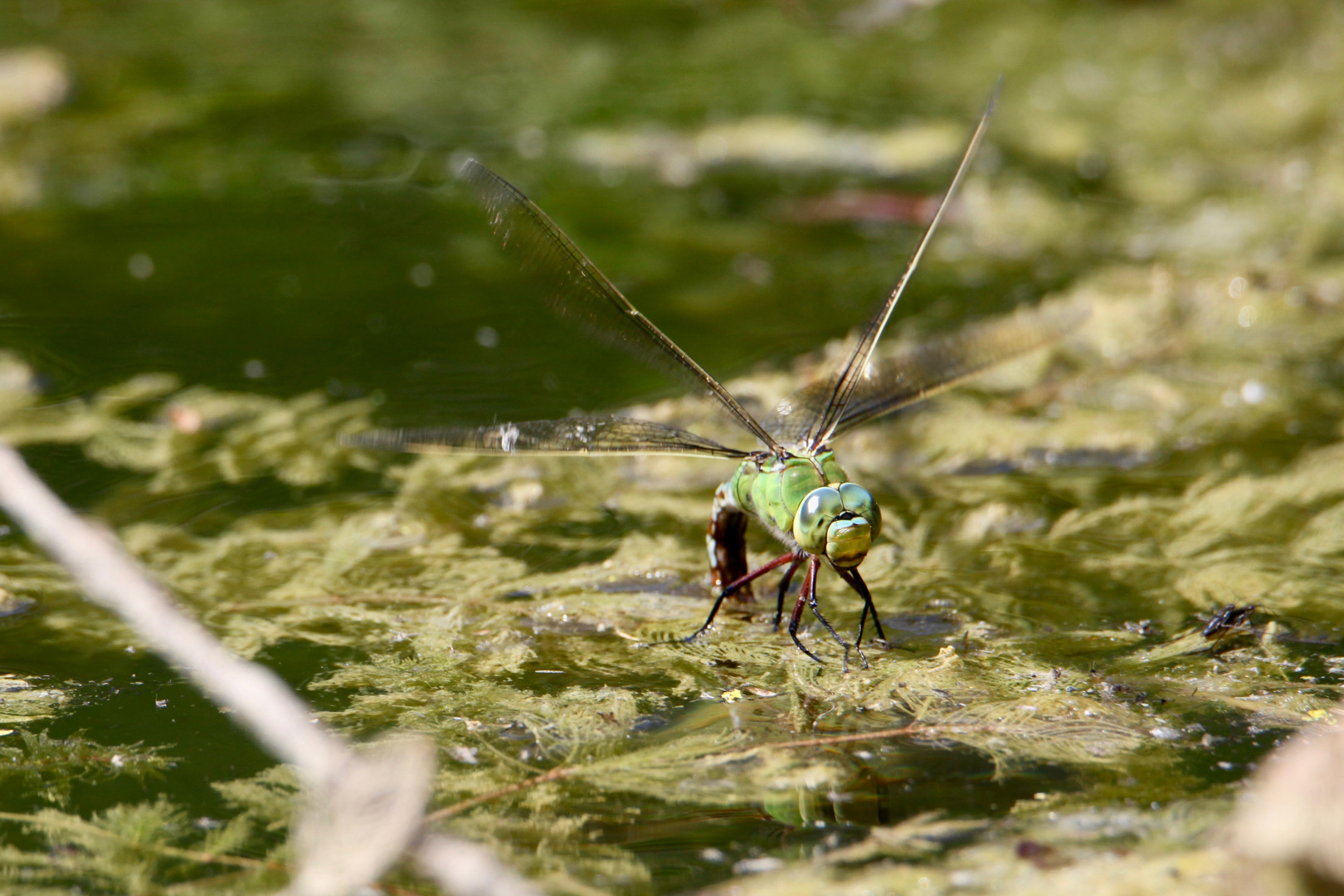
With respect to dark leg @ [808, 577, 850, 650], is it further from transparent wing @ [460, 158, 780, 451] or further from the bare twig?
the bare twig

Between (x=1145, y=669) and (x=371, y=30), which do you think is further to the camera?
(x=371, y=30)

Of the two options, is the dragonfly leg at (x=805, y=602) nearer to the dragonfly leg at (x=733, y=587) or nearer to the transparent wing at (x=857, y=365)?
the dragonfly leg at (x=733, y=587)

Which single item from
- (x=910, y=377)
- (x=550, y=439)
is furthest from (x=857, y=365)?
(x=550, y=439)

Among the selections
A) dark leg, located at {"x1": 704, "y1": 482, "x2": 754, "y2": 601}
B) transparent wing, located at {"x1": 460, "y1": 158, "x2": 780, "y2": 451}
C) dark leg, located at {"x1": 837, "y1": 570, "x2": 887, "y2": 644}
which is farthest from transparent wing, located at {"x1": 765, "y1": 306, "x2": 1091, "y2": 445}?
dark leg, located at {"x1": 837, "y1": 570, "x2": 887, "y2": 644}

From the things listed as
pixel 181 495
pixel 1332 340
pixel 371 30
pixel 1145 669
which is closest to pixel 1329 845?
pixel 1145 669

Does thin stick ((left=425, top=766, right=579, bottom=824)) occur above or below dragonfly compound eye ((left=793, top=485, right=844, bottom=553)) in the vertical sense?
below

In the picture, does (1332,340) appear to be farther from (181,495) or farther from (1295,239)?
(181,495)

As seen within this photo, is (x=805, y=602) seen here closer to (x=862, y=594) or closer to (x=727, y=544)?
(x=862, y=594)
